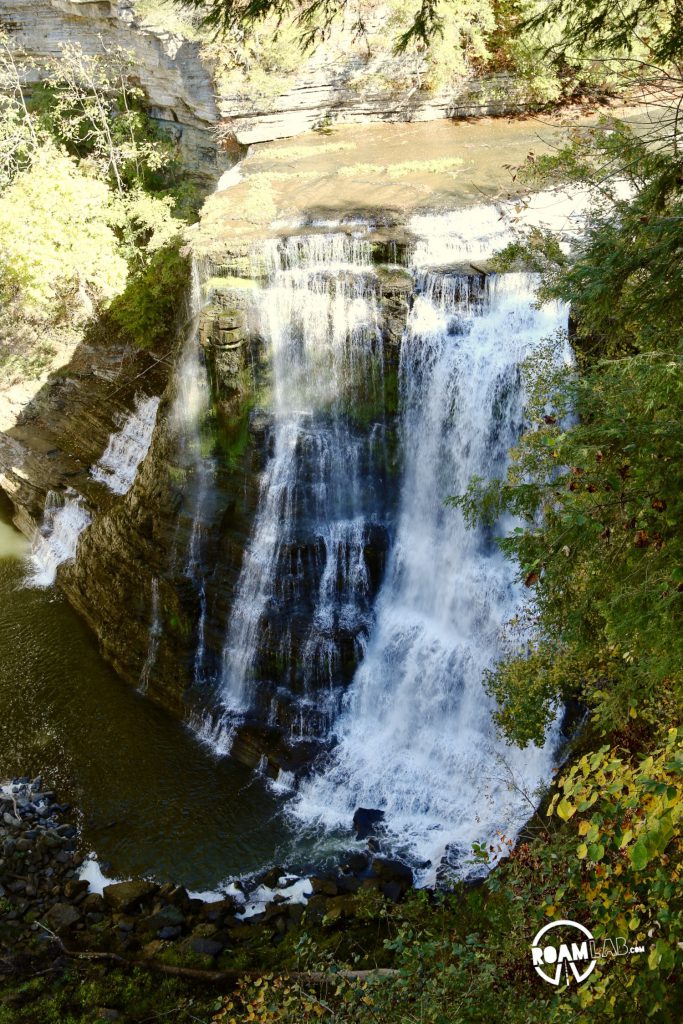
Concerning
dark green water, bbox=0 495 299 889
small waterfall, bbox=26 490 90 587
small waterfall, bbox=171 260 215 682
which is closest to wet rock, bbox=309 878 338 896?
dark green water, bbox=0 495 299 889

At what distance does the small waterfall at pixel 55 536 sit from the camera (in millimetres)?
17703

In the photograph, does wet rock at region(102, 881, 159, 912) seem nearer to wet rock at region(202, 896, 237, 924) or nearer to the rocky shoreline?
the rocky shoreline

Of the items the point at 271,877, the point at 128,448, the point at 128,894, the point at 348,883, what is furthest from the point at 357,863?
the point at 128,448

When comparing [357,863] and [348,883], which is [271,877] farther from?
[357,863]

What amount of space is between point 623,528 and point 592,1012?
3.20 meters

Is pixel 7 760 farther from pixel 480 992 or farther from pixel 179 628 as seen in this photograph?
pixel 480 992

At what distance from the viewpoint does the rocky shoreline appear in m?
9.91

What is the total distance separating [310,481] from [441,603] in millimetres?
3196

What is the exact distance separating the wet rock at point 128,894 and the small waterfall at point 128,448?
882 cm

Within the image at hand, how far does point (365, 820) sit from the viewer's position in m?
11.9

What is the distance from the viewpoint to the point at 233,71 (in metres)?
19.5

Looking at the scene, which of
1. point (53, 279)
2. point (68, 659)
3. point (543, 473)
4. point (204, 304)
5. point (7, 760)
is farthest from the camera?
point (53, 279)

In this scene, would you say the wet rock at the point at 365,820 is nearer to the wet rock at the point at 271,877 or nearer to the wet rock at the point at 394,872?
the wet rock at the point at 394,872

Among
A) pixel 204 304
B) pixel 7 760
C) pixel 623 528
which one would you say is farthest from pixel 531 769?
pixel 204 304
